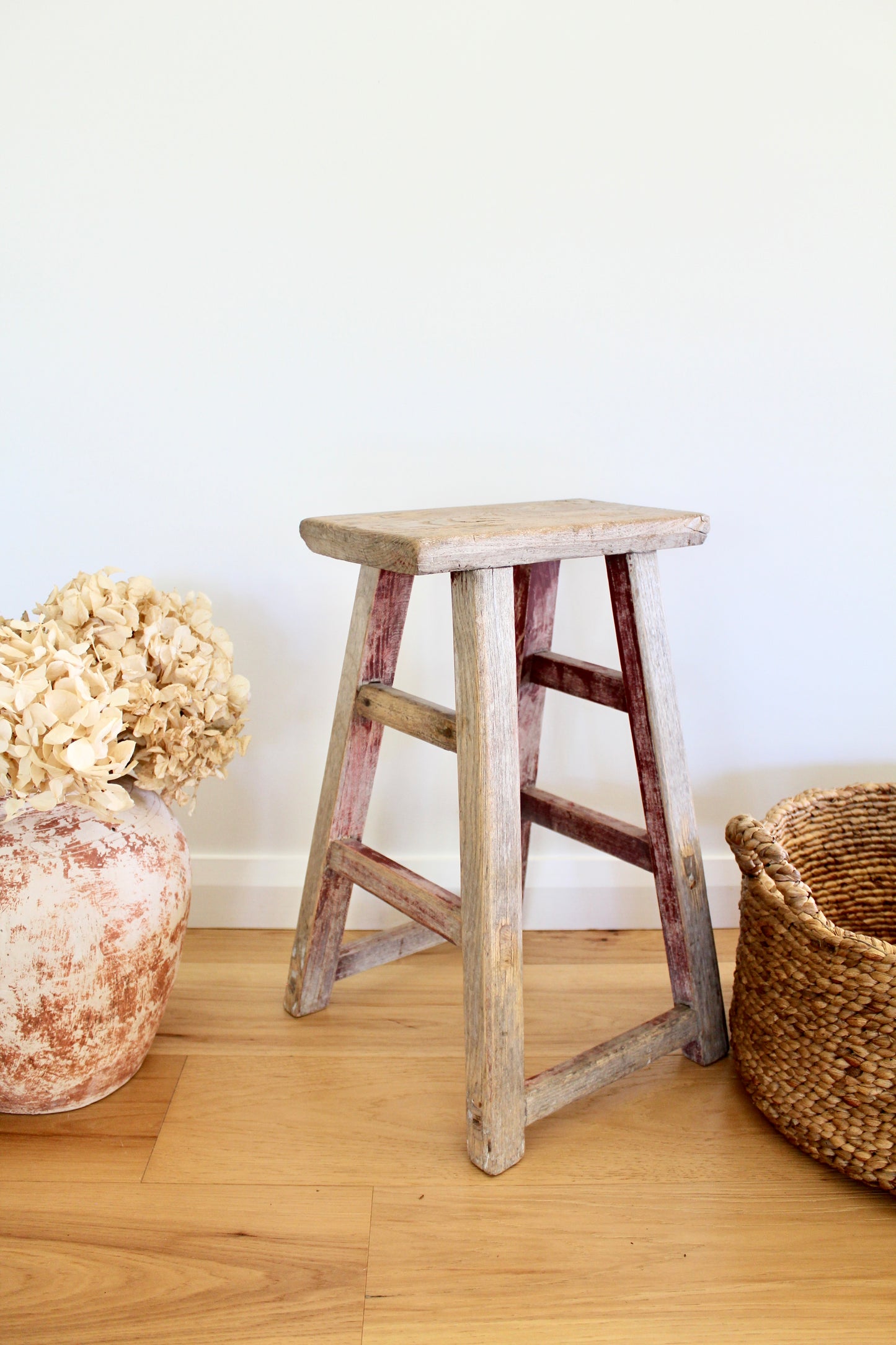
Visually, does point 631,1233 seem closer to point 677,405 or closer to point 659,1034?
point 659,1034

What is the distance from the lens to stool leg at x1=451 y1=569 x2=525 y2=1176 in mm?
992

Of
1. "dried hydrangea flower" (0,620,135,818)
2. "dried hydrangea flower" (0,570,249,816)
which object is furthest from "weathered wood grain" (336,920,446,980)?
"dried hydrangea flower" (0,620,135,818)

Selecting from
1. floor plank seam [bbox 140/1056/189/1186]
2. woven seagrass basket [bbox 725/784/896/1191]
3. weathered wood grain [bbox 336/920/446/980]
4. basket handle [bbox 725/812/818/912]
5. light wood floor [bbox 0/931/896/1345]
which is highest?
basket handle [bbox 725/812/818/912]

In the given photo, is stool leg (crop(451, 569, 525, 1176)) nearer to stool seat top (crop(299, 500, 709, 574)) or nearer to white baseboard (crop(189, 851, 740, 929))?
stool seat top (crop(299, 500, 709, 574))

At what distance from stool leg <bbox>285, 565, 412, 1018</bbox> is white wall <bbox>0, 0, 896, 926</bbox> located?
0.26 metres

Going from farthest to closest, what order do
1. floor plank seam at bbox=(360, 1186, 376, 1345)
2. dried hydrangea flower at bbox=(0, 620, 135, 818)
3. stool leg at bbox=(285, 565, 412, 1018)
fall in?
1. stool leg at bbox=(285, 565, 412, 1018)
2. dried hydrangea flower at bbox=(0, 620, 135, 818)
3. floor plank seam at bbox=(360, 1186, 376, 1345)

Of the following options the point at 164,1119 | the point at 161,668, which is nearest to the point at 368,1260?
the point at 164,1119

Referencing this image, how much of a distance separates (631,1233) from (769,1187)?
0.17 m

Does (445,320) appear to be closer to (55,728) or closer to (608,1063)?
(55,728)

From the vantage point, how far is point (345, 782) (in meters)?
1.25

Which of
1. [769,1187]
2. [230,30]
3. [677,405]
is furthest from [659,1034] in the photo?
[230,30]

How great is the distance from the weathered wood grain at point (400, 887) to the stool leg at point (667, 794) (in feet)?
0.89

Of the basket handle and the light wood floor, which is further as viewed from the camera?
the basket handle

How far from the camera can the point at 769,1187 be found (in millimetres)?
1024
